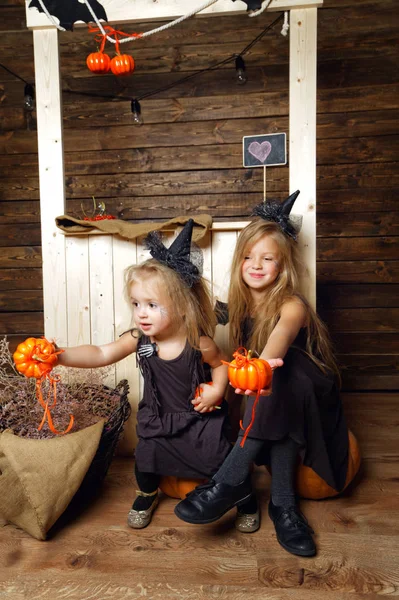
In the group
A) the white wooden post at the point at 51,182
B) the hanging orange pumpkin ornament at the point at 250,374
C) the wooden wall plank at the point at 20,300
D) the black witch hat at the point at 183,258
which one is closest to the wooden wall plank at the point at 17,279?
the wooden wall plank at the point at 20,300

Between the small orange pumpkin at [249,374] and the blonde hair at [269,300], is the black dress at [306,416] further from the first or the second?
the small orange pumpkin at [249,374]

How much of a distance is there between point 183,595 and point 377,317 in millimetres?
2250

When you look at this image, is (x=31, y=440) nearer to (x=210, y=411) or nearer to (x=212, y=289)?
(x=210, y=411)

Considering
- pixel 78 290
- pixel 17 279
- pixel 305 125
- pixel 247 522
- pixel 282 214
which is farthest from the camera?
pixel 17 279

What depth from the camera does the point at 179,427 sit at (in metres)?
1.43

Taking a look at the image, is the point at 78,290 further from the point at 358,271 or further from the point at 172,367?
the point at 358,271

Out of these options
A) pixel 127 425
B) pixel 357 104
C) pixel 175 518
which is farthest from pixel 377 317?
pixel 175 518

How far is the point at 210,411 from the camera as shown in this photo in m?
1.46

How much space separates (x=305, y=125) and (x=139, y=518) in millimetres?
1389

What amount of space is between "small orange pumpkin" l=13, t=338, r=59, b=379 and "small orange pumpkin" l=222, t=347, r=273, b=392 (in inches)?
19.2

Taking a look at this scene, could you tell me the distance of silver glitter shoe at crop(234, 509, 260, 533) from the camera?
1363mm

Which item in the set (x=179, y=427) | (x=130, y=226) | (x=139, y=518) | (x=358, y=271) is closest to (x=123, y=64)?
(x=130, y=226)

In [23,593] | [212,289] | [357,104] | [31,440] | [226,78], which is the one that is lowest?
[23,593]

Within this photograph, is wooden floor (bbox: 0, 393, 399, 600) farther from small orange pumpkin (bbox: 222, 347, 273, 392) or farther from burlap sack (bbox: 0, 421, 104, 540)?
small orange pumpkin (bbox: 222, 347, 273, 392)
